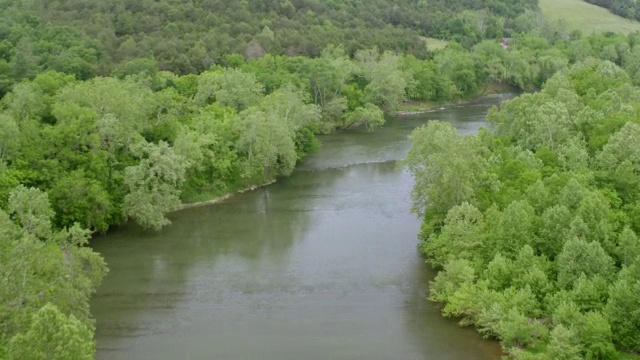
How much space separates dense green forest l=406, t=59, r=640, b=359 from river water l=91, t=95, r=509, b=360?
7.72 ft

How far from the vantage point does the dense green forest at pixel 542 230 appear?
3247 cm

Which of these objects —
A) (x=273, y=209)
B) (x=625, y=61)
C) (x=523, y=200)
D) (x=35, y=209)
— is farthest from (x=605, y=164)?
(x=625, y=61)

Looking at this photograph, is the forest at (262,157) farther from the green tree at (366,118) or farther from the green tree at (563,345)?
the green tree at (366,118)

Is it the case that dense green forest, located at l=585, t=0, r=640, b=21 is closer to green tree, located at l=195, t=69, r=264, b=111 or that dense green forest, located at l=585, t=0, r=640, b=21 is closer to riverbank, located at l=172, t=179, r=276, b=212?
green tree, located at l=195, t=69, r=264, b=111

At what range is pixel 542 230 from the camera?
Result: 38906mm

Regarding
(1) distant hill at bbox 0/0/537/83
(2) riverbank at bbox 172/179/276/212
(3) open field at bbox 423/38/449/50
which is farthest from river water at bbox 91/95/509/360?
(3) open field at bbox 423/38/449/50

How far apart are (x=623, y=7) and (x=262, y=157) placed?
138826 millimetres

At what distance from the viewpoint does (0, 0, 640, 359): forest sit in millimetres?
32375

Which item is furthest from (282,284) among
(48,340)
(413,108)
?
(413,108)

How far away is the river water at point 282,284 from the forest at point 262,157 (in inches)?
87.0

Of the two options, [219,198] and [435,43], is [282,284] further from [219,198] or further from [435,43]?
[435,43]

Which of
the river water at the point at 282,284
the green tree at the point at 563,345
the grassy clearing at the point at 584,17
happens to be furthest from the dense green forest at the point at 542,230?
the grassy clearing at the point at 584,17

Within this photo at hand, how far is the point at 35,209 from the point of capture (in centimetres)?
3738

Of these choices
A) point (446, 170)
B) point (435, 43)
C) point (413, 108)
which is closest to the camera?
point (446, 170)
